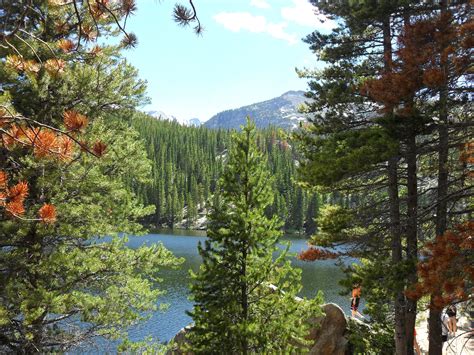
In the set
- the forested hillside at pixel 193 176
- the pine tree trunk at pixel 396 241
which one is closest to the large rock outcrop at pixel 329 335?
the pine tree trunk at pixel 396 241

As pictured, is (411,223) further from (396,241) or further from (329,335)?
(329,335)

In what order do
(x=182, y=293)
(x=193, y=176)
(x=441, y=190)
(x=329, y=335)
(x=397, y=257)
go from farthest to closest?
1. (x=193, y=176)
2. (x=182, y=293)
3. (x=329, y=335)
4. (x=397, y=257)
5. (x=441, y=190)

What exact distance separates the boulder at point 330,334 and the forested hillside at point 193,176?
2324 inches

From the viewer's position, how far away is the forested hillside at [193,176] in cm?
9888

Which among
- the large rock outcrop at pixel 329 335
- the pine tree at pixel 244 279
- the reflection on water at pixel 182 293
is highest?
the pine tree at pixel 244 279

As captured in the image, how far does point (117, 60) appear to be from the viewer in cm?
980

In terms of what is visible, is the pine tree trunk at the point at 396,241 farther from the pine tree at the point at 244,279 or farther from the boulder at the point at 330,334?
the boulder at the point at 330,334

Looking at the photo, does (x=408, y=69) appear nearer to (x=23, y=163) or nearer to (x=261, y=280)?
(x=261, y=280)

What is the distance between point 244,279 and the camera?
31.5ft

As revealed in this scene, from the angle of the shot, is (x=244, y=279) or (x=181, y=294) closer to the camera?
(x=244, y=279)

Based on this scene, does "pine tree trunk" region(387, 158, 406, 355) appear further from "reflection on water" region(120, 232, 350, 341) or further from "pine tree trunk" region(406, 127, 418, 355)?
"reflection on water" region(120, 232, 350, 341)

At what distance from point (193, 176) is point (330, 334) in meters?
109

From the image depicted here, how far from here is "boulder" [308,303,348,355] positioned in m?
12.6

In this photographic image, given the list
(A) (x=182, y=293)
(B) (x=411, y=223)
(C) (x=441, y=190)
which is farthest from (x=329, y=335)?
(A) (x=182, y=293)
